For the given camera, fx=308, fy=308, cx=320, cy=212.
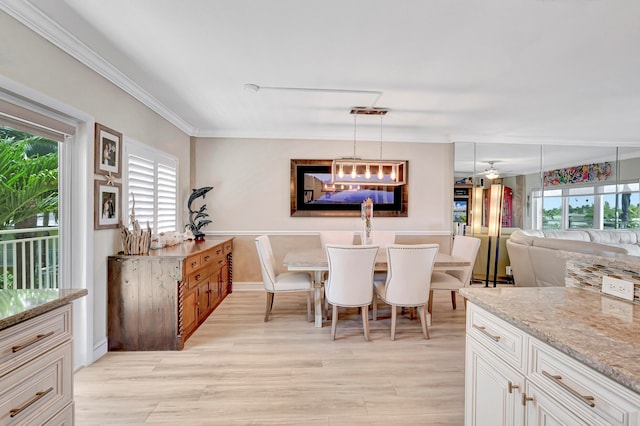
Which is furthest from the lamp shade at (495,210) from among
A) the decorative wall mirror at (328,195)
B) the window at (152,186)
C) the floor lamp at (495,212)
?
the window at (152,186)

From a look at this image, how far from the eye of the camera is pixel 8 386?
1.08 metres

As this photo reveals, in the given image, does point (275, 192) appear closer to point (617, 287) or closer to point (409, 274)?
point (409, 274)

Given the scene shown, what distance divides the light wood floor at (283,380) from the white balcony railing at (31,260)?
858 millimetres

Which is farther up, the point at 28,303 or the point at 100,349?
the point at 28,303

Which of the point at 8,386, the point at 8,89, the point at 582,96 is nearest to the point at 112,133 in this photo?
the point at 8,89

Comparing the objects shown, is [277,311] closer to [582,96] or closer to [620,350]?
[620,350]

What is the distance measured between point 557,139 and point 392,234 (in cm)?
343

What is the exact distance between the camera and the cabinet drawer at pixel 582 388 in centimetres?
81

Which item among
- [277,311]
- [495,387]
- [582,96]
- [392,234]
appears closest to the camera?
[495,387]

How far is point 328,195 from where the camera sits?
506 cm

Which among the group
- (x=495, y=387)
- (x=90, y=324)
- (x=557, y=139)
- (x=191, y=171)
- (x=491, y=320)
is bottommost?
(x=90, y=324)

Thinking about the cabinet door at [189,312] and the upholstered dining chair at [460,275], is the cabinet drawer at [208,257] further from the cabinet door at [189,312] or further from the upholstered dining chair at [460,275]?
the upholstered dining chair at [460,275]

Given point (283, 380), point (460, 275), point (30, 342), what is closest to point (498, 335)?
point (283, 380)

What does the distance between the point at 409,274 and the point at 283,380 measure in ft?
4.99
